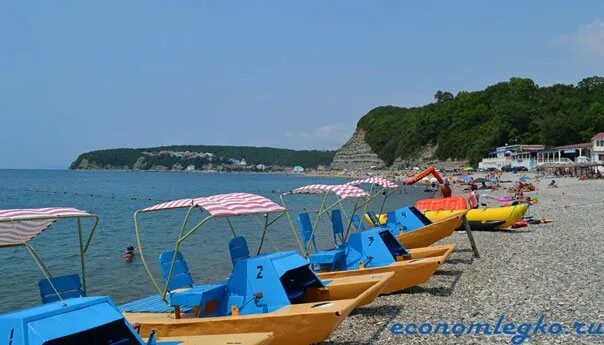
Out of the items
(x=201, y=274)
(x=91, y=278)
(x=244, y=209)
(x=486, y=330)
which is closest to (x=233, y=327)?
(x=244, y=209)

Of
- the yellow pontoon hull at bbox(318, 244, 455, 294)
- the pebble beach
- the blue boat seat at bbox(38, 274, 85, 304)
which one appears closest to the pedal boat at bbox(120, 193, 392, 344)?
the pebble beach

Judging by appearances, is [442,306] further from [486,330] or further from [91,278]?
[91,278]

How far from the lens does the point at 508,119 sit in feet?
388

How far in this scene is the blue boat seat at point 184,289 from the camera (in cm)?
953

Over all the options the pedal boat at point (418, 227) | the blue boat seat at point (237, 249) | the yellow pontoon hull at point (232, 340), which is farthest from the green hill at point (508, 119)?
the yellow pontoon hull at point (232, 340)

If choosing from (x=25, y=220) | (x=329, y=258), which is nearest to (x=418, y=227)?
(x=329, y=258)

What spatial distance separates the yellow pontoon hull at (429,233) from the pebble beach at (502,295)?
0.93m

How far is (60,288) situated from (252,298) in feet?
9.40

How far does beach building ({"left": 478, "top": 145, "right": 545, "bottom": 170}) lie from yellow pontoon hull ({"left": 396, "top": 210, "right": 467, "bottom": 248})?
8743cm

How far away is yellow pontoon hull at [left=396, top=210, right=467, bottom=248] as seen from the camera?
17312mm

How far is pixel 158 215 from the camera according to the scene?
4753 cm

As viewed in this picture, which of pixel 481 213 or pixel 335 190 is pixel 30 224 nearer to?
pixel 335 190

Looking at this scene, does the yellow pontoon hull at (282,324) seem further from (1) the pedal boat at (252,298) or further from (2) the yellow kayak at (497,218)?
(2) the yellow kayak at (497,218)

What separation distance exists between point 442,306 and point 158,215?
127 ft
